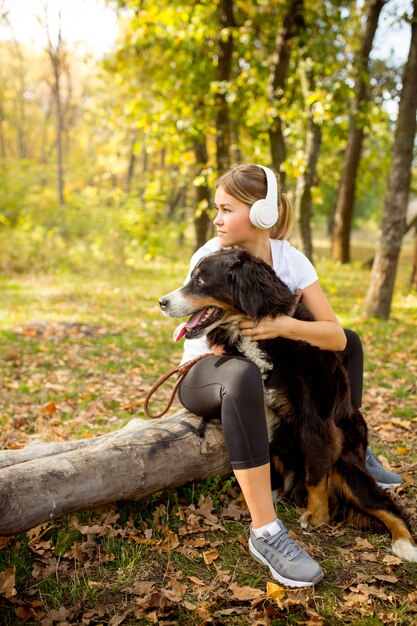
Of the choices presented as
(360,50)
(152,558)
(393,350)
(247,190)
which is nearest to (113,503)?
(152,558)

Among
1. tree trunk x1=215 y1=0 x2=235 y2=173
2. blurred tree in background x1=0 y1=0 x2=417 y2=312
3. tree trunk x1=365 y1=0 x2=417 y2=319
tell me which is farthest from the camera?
tree trunk x1=215 y1=0 x2=235 y2=173

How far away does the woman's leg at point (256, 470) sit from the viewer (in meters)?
2.37

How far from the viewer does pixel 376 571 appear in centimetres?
247

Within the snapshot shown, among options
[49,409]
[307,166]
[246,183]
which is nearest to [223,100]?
[307,166]

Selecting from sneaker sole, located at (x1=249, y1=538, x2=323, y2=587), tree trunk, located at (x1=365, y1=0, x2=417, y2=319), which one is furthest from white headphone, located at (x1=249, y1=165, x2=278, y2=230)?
tree trunk, located at (x1=365, y1=0, x2=417, y2=319)

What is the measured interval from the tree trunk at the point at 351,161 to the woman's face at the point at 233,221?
9.41 m

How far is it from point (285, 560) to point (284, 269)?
1.46 meters

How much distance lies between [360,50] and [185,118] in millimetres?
4220

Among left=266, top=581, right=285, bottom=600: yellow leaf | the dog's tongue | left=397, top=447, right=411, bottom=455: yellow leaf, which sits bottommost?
left=397, top=447, right=411, bottom=455: yellow leaf

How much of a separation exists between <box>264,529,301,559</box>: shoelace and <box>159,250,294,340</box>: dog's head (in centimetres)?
102

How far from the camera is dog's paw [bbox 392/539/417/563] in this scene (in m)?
2.53

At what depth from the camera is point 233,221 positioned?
2852mm

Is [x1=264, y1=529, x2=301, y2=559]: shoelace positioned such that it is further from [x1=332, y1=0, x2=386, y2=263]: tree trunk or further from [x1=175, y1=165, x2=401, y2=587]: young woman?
[x1=332, y1=0, x2=386, y2=263]: tree trunk

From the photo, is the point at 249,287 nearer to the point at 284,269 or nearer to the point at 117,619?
the point at 284,269
